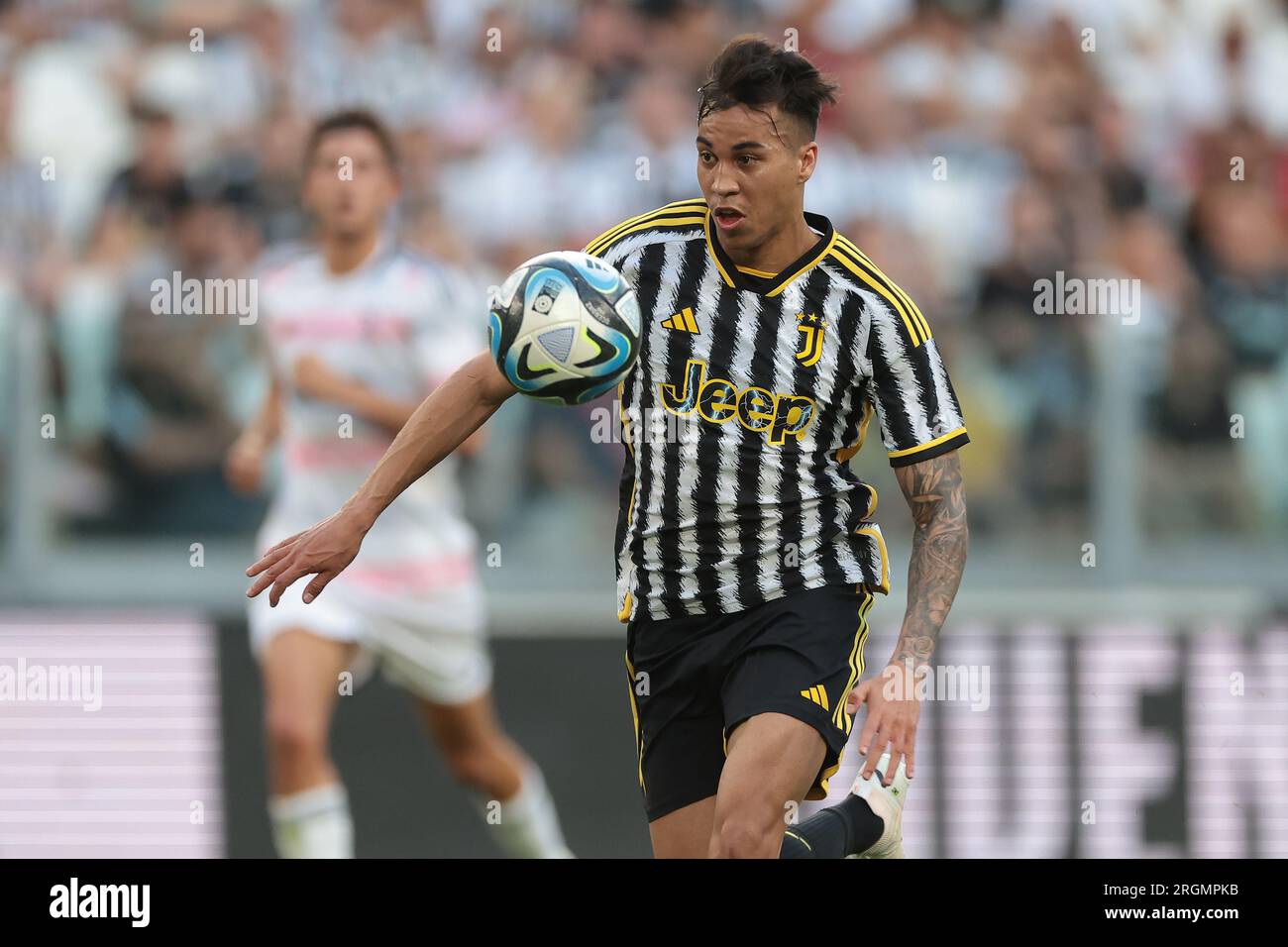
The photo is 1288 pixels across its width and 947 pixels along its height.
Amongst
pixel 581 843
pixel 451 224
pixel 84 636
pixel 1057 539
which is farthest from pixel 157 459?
pixel 1057 539

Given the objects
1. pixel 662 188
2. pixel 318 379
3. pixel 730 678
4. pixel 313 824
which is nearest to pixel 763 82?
pixel 730 678

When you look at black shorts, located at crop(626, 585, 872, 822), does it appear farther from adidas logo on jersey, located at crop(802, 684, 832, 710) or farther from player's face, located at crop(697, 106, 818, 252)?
player's face, located at crop(697, 106, 818, 252)

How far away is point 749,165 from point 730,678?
1.33 meters

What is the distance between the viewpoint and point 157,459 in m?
8.12

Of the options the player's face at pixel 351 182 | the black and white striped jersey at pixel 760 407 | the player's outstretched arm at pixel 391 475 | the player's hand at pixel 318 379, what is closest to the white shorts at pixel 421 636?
the player's hand at pixel 318 379

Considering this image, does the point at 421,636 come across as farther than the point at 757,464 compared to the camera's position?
Yes

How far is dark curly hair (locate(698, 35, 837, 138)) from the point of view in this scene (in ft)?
14.9

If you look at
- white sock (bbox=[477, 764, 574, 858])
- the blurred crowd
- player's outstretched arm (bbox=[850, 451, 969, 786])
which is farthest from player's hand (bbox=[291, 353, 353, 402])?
player's outstretched arm (bbox=[850, 451, 969, 786])

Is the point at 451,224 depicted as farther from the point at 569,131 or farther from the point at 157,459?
the point at 157,459

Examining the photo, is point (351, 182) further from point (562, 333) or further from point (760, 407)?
point (562, 333)

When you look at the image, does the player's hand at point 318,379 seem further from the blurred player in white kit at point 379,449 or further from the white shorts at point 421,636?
the white shorts at point 421,636

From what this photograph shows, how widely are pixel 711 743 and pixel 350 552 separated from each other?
3.88 feet

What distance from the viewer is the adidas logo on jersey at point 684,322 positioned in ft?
15.7

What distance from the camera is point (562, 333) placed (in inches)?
172
